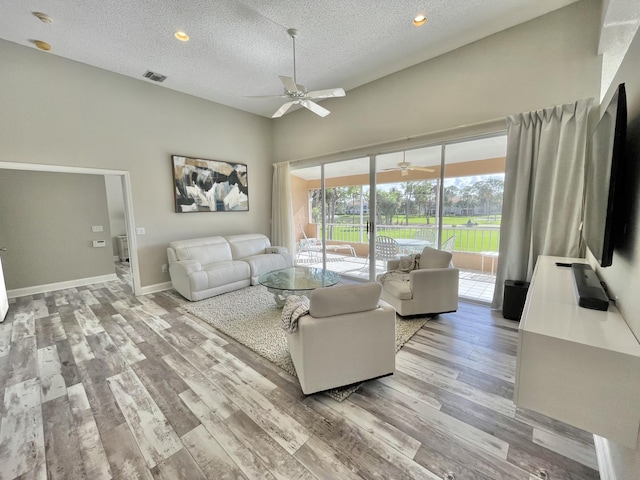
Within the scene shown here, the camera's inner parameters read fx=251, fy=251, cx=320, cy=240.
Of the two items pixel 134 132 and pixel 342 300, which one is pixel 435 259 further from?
pixel 134 132

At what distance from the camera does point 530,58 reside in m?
2.90

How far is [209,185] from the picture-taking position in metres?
5.00

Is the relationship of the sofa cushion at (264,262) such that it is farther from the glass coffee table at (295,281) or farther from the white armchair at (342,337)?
the white armchair at (342,337)

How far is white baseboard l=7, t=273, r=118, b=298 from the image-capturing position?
13.9 ft

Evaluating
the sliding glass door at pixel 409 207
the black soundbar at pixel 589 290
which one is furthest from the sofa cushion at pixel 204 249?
the black soundbar at pixel 589 290

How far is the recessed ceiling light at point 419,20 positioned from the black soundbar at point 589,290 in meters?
2.90

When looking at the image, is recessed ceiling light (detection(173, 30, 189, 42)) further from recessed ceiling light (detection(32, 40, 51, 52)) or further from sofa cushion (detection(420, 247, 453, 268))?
sofa cushion (detection(420, 247, 453, 268))

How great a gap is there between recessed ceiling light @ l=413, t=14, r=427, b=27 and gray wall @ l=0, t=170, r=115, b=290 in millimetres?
6035

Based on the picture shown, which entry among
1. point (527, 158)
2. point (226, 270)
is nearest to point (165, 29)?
point (226, 270)

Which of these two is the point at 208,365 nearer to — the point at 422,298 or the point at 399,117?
the point at 422,298

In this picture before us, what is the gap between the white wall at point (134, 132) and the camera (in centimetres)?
324

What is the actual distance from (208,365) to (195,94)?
184 inches

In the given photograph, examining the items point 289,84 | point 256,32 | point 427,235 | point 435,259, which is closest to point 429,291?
point 435,259

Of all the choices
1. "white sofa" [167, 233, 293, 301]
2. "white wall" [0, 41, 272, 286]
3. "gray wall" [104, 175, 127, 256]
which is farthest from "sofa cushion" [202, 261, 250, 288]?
"gray wall" [104, 175, 127, 256]
